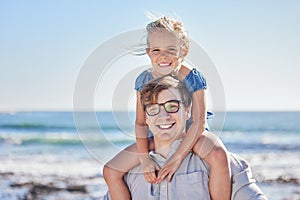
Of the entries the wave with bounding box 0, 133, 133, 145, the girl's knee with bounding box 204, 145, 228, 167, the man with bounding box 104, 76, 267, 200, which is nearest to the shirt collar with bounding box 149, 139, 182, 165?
the man with bounding box 104, 76, 267, 200

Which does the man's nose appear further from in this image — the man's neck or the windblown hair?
the man's neck

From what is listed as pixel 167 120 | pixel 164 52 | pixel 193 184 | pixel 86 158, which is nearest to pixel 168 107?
pixel 167 120

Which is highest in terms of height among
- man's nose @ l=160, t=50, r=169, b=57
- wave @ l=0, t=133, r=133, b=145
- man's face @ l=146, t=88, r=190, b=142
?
man's nose @ l=160, t=50, r=169, b=57

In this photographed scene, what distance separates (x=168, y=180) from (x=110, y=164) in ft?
1.37

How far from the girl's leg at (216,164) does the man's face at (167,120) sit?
153 millimetres

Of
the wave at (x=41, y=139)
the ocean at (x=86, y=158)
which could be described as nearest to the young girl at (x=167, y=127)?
the ocean at (x=86, y=158)

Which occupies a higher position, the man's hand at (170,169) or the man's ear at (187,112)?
the man's ear at (187,112)

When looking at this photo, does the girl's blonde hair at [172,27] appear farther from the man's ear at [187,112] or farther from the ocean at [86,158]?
the ocean at [86,158]

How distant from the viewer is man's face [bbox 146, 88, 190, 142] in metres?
3.95

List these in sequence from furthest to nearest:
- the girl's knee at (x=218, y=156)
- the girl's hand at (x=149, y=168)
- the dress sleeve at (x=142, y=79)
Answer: the dress sleeve at (x=142, y=79) < the girl's hand at (x=149, y=168) < the girl's knee at (x=218, y=156)

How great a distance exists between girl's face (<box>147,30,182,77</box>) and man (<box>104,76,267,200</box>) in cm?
11

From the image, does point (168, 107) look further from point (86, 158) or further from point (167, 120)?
point (86, 158)

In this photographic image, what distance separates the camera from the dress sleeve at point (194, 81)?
4059 mm

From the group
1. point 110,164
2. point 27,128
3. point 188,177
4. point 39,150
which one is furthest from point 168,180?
point 27,128
